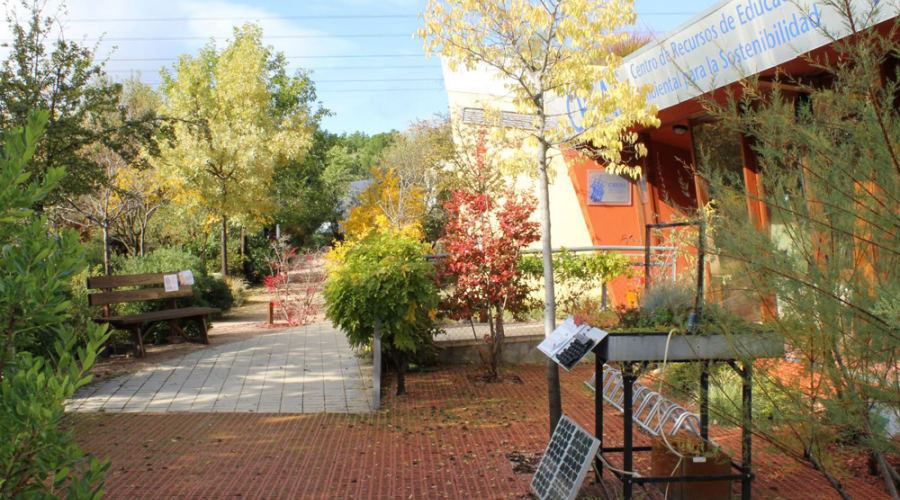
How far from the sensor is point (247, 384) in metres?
8.45

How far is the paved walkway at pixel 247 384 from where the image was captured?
753 centimetres

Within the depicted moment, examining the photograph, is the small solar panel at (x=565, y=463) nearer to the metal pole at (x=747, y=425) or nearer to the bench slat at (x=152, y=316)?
the metal pole at (x=747, y=425)

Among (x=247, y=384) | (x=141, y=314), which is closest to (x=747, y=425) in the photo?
(x=247, y=384)

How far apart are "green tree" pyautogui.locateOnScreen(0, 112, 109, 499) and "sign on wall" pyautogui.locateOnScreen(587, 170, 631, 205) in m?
13.6

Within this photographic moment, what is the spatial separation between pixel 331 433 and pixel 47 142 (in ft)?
18.1

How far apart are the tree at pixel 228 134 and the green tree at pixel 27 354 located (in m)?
17.0

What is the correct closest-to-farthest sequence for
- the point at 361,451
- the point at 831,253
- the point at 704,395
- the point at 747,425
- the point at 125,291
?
the point at 831,253
the point at 747,425
the point at 704,395
the point at 361,451
the point at 125,291

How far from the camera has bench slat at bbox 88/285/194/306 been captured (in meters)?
10.2

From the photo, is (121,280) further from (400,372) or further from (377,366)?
(377,366)

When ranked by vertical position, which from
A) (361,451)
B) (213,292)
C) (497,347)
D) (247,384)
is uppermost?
(213,292)

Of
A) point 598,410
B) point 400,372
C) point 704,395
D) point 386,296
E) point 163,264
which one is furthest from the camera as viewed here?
point 163,264

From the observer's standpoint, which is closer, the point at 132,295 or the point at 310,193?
the point at 132,295

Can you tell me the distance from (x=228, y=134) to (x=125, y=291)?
10.9m

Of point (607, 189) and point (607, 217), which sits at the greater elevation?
point (607, 189)
